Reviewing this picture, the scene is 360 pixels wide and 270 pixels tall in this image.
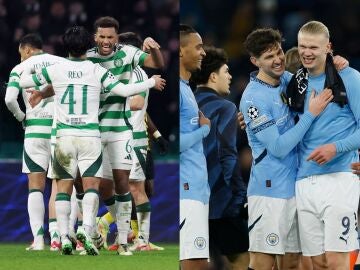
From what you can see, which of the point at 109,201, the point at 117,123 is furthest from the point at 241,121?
the point at 109,201

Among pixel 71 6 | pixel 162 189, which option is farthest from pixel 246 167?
pixel 71 6

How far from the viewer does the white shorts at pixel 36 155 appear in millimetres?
8164

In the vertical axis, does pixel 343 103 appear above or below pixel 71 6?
below

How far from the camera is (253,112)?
5.20m

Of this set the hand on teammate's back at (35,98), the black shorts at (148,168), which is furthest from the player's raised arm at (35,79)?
the black shorts at (148,168)

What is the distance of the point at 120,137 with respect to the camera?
766 cm

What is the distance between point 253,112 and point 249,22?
2.54ft

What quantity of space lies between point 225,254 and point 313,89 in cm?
131

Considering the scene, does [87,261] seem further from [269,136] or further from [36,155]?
[269,136]

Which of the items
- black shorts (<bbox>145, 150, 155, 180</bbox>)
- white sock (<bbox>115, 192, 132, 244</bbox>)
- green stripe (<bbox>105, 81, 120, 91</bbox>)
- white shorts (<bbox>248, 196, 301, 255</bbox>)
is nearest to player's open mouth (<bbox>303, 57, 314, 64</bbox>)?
white shorts (<bbox>248, 196, 301, 255</bbox>)

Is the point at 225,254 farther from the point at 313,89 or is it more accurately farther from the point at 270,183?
the point at 313,89

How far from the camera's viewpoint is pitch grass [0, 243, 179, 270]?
6668 millimetres

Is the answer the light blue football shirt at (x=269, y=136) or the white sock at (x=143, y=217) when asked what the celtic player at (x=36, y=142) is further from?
the light blue football shirt at (x=269, y=136)

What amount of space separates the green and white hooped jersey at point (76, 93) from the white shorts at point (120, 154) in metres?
0.22
